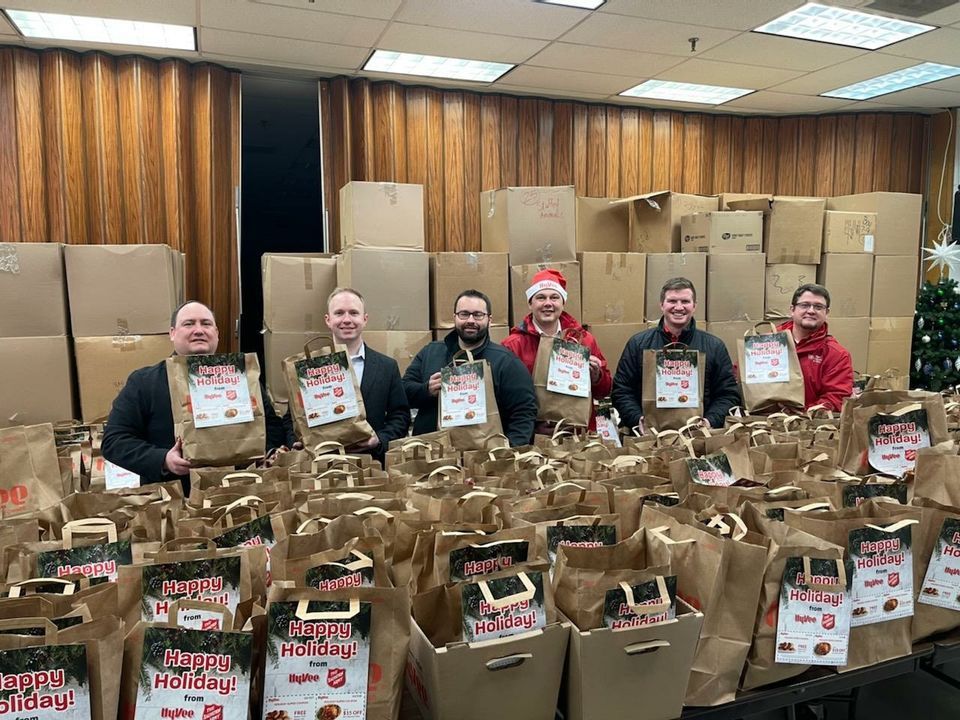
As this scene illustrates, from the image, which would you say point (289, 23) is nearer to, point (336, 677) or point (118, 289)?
point (118, 289)

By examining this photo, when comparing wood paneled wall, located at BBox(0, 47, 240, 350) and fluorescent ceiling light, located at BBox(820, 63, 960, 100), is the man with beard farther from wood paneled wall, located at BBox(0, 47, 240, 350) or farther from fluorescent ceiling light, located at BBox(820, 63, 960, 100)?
fluorescent ceiling light, located at BBox(820, 63, 960, 100)

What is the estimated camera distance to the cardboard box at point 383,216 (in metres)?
3.55

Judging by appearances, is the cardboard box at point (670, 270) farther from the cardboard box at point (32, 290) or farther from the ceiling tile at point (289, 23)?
the cardboard box at point (32, 290)

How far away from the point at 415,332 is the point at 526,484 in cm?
197

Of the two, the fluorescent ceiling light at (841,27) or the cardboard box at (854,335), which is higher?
the fluorescent ceiling light at (841,27)

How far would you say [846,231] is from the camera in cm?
450

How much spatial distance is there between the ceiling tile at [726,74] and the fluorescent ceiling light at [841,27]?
1.77ft

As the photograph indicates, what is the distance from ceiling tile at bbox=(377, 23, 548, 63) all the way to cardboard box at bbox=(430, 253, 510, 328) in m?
1.22

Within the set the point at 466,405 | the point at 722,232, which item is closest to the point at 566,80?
the point at 722,232

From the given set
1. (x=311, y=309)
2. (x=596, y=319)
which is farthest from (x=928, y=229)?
(x=311, y=309)

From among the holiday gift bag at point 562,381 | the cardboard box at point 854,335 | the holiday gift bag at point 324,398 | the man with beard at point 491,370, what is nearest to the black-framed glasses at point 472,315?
the man with beard at point 491,370

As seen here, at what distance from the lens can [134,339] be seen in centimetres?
331

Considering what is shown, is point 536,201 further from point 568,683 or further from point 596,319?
point 568,683

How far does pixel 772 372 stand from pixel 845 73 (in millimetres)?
2888
